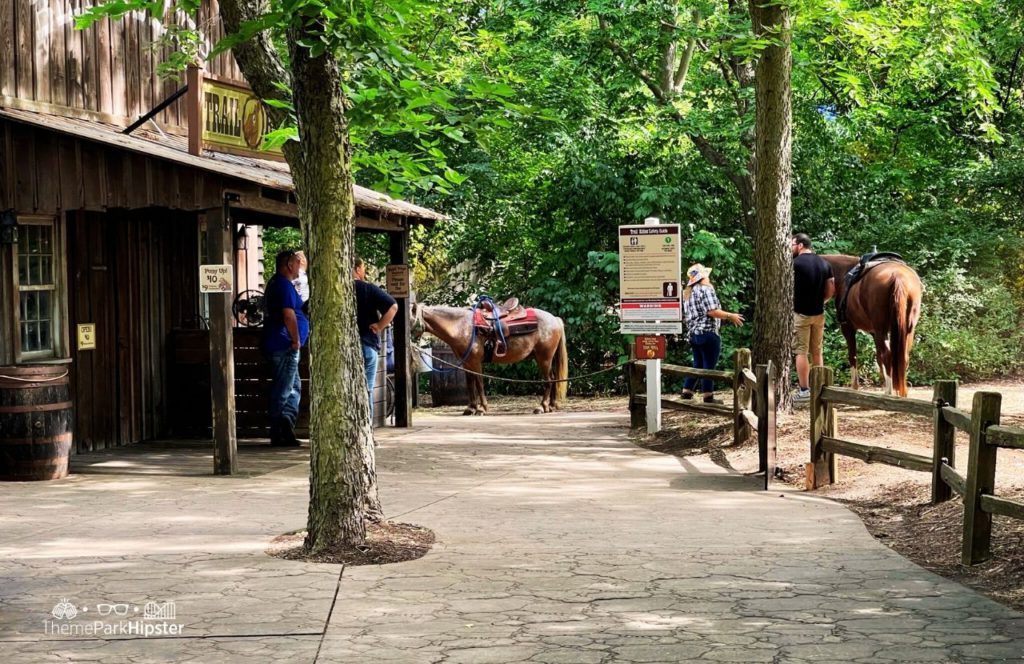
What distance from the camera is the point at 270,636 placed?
5.95 meters

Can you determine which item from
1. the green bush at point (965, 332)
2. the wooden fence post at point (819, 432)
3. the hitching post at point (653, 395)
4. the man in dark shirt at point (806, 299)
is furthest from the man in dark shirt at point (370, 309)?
the green bush at point (965, 332)

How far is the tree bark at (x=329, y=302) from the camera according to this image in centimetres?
782

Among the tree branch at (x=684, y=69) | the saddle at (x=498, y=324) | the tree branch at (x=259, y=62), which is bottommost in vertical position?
the saddle at (x=498, y=324)

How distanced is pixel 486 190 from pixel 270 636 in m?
18.9

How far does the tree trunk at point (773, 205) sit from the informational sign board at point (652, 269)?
109cm

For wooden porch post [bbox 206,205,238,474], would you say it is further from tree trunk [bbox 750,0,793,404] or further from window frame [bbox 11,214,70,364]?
tree trunk [bbox 750,0,793,404]

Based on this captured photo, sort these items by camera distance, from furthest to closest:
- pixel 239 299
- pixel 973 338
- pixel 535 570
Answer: pixel 973 338 < pixel 239 299 < pixel 535 570

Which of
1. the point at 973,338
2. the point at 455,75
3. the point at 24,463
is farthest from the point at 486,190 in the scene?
the point at 24,463

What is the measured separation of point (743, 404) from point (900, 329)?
9.52 ft

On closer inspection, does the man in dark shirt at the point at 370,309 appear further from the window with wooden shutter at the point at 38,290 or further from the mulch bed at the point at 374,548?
the mulch bed at the point at 374,548

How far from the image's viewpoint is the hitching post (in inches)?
595

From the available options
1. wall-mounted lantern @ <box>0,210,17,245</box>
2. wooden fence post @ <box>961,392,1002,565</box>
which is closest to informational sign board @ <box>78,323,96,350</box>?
wall-mounted lantern @ <box>0,210,17,245</box>

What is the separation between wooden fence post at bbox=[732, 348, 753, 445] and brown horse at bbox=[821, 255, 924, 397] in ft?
8.30

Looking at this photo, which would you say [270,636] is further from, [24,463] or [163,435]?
[163,435]
